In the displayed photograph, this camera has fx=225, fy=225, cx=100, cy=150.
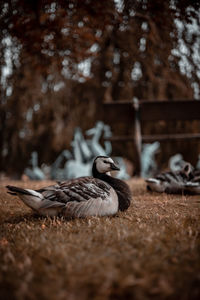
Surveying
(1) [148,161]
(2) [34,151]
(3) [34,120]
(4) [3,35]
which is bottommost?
(1) [148,161]

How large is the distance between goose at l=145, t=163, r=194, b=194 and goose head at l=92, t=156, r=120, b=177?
102cm

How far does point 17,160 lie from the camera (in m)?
7.77

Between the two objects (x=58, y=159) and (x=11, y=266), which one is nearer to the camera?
(x=11, y=266)

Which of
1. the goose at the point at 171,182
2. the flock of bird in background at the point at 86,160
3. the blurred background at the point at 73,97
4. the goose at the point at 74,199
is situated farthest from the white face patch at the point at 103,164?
the flock of bird in background at the point at 86,160

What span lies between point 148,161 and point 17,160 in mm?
4529

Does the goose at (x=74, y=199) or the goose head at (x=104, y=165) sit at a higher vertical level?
the goose head at (x=104, y=165)

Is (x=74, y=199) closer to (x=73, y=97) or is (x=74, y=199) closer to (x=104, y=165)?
(x=104, y=165)

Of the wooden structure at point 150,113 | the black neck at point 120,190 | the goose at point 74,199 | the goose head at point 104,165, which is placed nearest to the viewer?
the goose at point 74,199

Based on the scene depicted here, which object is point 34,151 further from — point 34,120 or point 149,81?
point 149,81

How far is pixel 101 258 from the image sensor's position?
3.73 feet

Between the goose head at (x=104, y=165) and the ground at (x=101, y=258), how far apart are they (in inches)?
27.9

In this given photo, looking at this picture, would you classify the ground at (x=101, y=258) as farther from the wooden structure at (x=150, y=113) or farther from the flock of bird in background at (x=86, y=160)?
the wooden structure at (x=150, y=113)

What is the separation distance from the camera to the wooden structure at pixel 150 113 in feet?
18.5

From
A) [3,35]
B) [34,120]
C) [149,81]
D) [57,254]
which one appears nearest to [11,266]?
[57,254]
